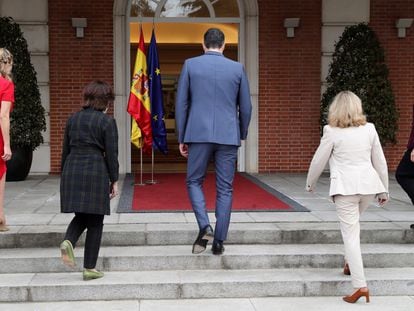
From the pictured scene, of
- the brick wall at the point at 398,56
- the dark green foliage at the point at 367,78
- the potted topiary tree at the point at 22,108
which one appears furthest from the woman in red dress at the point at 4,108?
the brick wall at the point at 398,56

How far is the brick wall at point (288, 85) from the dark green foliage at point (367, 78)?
665mm

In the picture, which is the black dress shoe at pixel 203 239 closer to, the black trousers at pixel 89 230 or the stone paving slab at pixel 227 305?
the stone paving slab at pixel 227 305

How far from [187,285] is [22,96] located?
19.1ft

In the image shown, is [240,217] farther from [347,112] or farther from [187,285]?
[347,112]

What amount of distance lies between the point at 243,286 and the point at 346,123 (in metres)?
1.58

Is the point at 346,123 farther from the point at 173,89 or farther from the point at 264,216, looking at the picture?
the point at 173,89

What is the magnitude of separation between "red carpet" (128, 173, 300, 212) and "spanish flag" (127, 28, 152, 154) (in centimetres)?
85

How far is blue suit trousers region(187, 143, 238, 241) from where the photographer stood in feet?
17.7

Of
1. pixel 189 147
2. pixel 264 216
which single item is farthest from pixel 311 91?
pixel 189 147

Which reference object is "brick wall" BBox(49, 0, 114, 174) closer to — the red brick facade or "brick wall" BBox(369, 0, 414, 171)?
the red brick facade

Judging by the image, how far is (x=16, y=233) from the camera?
19.3ft

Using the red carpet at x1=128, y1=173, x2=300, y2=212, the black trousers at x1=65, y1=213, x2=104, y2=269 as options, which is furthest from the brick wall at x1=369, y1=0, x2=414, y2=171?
the black trousers at x1=65, y1=213, x2=104, y2=269

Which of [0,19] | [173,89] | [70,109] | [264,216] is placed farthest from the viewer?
[173,89]

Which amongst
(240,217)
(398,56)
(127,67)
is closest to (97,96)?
(240,217)
